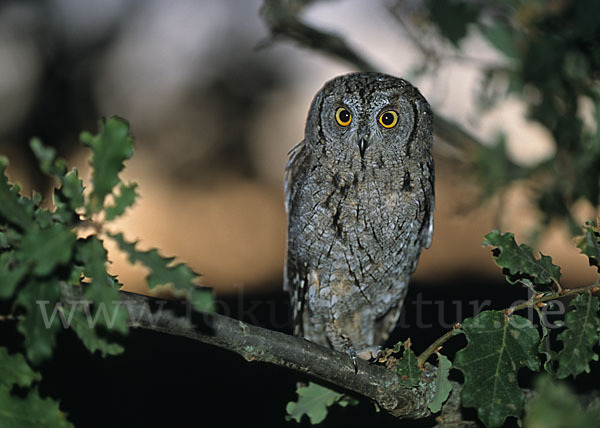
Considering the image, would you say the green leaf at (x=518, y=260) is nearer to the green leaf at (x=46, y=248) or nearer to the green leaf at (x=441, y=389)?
the green leaf at (x=441, y=389)

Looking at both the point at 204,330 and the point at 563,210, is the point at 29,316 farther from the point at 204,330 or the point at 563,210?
the point at 563,210

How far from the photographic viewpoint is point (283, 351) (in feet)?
4.83

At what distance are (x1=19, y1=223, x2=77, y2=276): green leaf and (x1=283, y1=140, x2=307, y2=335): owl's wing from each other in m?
1.73

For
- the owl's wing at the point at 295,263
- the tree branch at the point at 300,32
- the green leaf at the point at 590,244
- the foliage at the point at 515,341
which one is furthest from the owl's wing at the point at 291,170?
the green leaf at the point at 590,244

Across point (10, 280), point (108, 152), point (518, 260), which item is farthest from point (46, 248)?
point (518, 260)

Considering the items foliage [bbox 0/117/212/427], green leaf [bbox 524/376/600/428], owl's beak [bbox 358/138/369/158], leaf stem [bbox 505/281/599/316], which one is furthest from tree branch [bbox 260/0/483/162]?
green leaf [bbox 524/376/600/428]

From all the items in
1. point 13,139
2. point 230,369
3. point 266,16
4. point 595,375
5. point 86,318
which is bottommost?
point 230,369

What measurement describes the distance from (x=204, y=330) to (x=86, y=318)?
1.03 feet

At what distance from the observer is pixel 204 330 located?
1.32m

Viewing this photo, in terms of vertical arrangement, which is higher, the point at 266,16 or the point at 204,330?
the point at 266,16

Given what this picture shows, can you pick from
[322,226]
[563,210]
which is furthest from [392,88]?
[563,210]

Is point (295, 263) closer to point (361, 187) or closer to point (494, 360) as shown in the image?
point (361, 187)

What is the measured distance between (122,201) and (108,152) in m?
0.11

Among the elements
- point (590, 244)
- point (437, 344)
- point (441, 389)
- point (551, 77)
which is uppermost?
point (551, 77)
